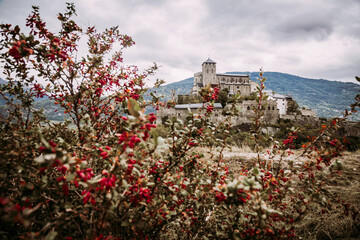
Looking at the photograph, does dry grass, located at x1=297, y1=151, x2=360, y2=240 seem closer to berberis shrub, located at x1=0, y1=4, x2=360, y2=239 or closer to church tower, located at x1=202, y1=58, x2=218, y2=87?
berberis shrub, located at x1=0, y1=4, x2=360, y2=239

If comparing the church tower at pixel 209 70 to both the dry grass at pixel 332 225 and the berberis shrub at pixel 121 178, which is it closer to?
the dry grass at pixel 332 225

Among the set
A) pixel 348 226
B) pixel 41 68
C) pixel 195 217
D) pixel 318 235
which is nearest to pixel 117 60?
pixel 41 68

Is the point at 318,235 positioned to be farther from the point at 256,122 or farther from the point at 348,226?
the point at 256,122

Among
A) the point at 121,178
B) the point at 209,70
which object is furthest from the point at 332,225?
the point at 209,70

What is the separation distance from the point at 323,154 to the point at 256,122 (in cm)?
85

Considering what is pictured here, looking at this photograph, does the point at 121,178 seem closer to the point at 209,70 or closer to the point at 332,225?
the point at 332,225

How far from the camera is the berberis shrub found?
114cm

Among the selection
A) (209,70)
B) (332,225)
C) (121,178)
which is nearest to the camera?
(121,178)

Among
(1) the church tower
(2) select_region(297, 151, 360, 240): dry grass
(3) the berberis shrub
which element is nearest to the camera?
(3) the berberis shrub

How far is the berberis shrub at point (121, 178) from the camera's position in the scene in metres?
1.14

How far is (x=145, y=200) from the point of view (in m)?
1.62

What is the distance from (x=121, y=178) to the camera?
4.90 ft

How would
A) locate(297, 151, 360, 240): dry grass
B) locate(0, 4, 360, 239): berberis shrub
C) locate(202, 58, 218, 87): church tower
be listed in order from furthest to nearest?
1. locate(202, 58, 218, 87): church tower
2. locate(297, 151, 360, 240): dry grass
3. locate(0, 4, 360, 239): berberis shrub

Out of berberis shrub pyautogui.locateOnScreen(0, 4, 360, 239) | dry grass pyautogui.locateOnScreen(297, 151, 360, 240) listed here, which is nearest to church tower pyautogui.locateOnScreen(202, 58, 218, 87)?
dry grass pyautogui.locateOnScreen(297, 151, 360, 240)
